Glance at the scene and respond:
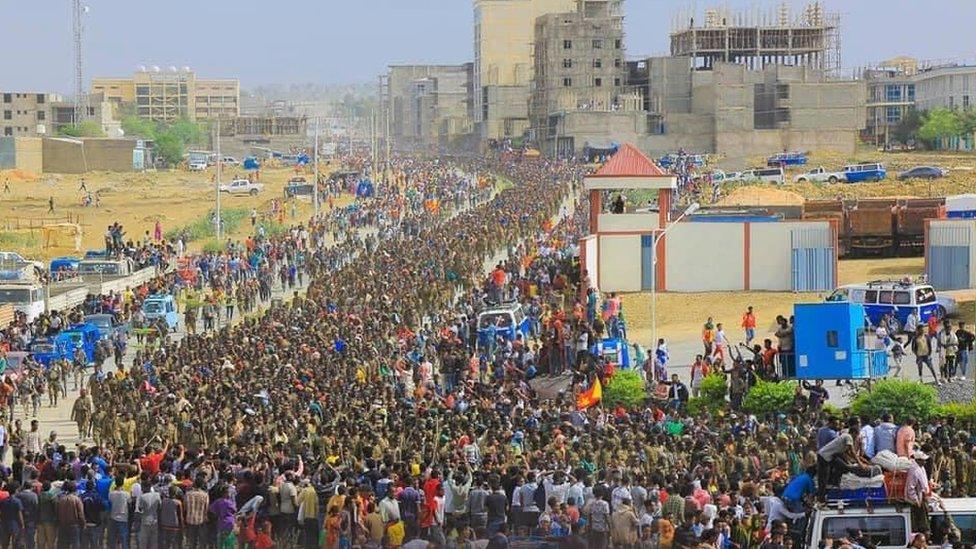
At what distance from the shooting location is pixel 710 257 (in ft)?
143

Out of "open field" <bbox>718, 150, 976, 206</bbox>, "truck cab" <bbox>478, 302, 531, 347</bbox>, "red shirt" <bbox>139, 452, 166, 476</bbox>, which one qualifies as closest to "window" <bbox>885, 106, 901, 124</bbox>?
"open field" <bbox>718, 150, 976, 206</bbox>

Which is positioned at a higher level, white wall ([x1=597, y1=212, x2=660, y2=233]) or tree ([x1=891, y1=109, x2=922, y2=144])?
tree ([x1=891, y1=109, x2=922, y2=144])

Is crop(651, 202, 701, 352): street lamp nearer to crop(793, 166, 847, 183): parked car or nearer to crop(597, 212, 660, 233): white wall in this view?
crop(597, 212, 660, 233): white wall

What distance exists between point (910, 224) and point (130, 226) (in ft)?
143

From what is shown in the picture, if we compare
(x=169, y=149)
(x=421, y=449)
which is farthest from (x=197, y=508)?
(x=169, y=149)

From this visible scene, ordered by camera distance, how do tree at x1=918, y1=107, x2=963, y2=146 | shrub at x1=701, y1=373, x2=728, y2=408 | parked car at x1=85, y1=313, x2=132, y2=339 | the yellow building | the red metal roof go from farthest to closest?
1. the yellow building
2. tree at x1=918, y1=107, x2=963, y2=146
3. the red metal roof
4. parked car at x1=85, y1=313, x2=132, y2=339
5. shrub at x1=701, y1=373, x2=728, y2=408

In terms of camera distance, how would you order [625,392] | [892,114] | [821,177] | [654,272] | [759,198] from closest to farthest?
[625,392] < [654,272] < [759,198] < [821,177] < [892,114]

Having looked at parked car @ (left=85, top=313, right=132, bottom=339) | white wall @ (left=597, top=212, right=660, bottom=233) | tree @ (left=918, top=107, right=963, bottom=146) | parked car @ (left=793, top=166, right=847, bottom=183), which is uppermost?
tree @ (left=918, top=107, right=963, bottom=146)

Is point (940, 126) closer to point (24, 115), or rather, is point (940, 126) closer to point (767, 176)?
point (767, 176)

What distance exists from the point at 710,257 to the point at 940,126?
80195mm

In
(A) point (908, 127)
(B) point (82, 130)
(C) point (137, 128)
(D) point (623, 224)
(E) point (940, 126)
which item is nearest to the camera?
(D) point (623, 224)

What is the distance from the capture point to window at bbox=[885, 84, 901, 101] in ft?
461

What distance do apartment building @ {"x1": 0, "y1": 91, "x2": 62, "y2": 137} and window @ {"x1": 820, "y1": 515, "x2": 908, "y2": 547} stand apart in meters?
152

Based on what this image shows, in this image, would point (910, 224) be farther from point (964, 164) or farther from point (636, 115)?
point (636, 115)
